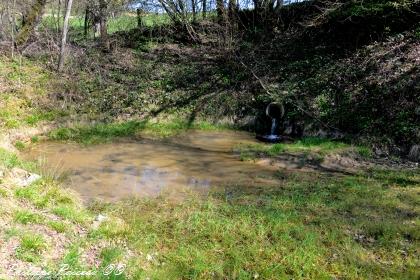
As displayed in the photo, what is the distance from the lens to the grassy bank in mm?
5344

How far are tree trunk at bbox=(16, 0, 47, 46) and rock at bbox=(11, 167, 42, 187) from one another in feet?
39.9

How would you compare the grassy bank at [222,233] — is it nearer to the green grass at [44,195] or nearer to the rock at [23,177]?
the green grass at [44,195]

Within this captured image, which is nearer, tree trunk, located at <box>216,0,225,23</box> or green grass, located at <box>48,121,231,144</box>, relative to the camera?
green grass, located at <box>48,121,231,144</box>

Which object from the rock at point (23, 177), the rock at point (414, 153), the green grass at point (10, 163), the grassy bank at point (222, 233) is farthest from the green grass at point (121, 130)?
the rock at point (414, 153)

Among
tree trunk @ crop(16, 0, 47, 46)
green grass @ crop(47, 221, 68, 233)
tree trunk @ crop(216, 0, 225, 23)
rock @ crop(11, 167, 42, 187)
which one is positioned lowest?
green grass @ crop(47, 221, 68, 233)

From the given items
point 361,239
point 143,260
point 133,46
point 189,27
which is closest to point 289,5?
point 189,27

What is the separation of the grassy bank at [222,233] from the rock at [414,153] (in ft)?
8.82

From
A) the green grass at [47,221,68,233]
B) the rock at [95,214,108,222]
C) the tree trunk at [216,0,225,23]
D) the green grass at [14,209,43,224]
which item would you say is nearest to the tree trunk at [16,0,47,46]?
the tree trunk at [216,0,225,23]

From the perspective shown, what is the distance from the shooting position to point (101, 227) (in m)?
6.23

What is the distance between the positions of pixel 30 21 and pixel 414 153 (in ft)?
51.0

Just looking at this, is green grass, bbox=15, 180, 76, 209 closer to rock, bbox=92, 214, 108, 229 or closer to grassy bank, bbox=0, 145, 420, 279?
grassy bank, bbox=0, 145, 420, 279

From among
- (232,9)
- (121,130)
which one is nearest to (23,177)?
(121,130)

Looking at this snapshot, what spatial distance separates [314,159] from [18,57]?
12.2 meters

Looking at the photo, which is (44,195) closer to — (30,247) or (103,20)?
(30,247)
